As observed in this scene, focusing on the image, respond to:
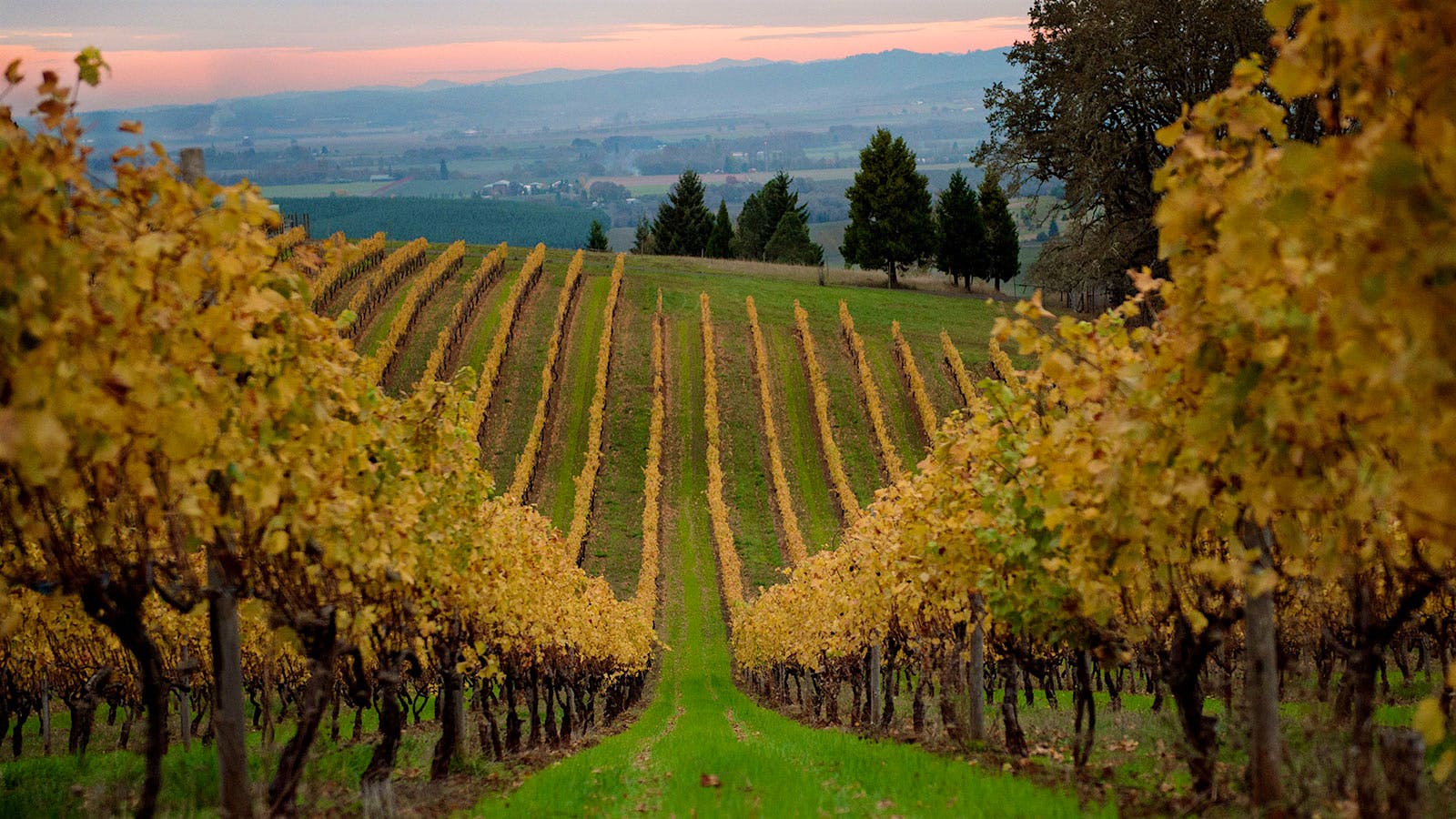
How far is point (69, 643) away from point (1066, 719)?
19796 mm

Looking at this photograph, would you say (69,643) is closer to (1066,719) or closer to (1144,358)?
(1066,719)

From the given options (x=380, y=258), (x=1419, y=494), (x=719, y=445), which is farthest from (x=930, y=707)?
(x=380, y=258)

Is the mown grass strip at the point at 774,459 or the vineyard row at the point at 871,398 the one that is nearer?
the mown grass strip at the point at 774,459

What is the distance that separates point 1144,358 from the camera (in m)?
7.72

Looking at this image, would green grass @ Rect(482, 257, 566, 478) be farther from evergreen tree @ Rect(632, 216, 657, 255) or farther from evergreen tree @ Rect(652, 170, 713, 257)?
evergreen tree @ Rect(632, 216, 657, 255)

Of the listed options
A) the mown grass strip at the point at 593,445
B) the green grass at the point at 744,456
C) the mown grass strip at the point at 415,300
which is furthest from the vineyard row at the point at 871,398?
the mown grass strip at the point at 415,300

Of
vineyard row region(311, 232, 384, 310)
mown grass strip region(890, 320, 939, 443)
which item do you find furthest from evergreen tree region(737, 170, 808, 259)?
mown grass strip region(890, 320, 939, 443)

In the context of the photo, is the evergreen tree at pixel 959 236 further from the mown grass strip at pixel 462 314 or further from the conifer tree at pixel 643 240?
the conifer tree at pixel 643 240

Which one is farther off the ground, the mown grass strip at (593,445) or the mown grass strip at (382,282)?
the mown grass strip at (382,282)

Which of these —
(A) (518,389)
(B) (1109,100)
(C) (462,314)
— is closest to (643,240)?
(C) (462,314)

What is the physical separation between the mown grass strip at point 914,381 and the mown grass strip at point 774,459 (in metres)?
8.36

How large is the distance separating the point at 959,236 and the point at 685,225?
4171 centimetres

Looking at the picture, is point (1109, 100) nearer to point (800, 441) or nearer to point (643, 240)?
point (800, 441)

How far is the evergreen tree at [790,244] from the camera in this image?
124875 millimetres
